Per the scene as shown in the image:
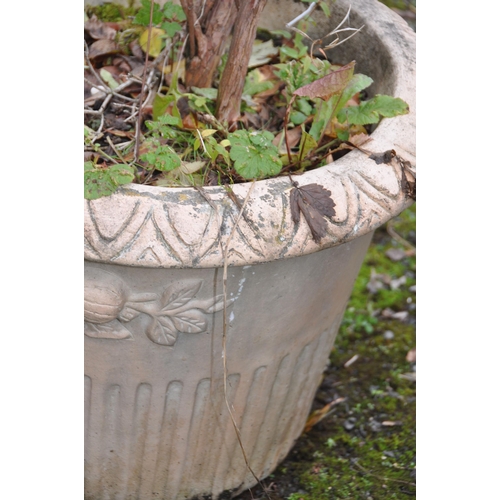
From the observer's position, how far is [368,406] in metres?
1.96

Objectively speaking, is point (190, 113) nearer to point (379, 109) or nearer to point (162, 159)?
point (162, 159)

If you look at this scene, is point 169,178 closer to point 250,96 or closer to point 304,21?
point 250,96

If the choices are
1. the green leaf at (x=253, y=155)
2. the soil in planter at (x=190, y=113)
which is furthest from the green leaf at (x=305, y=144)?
the green leaf at (x=253, y=155)

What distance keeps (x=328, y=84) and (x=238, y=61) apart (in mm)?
244

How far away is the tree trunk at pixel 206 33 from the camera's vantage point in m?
1.40

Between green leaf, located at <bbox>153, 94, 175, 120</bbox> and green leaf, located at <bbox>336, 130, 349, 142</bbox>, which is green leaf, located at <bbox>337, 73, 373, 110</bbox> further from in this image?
green leaf, located at <bbox>153, 94, 175, 120</bbox>

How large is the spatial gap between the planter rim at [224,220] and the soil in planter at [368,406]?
84 cm

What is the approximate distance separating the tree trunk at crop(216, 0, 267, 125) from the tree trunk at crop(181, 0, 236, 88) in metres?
0.08

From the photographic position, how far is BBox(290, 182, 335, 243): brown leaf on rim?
3.67 feet

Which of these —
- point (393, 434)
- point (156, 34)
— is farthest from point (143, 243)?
point (393, 434)

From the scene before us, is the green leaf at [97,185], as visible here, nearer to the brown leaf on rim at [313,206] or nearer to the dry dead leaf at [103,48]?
the brown leaf on rim at [313,206]

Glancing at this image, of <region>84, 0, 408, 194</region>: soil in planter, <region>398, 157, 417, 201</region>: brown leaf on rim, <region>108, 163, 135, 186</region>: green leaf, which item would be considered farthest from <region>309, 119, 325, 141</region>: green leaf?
<region>108, 163, 135, 186</region>: green leaf

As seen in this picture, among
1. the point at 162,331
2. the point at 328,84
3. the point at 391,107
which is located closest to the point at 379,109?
the point at 391,107

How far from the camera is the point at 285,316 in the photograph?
1.33 meters
